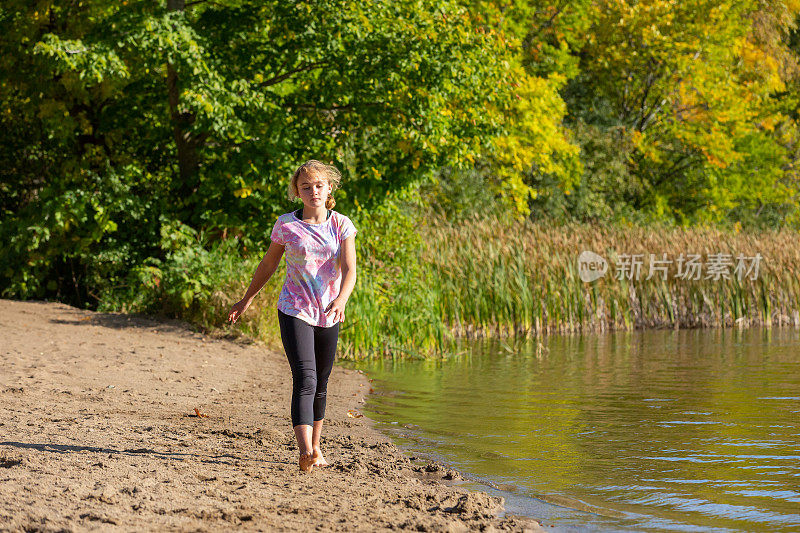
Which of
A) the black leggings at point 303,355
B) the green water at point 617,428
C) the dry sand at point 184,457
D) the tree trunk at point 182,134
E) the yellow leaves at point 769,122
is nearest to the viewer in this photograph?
the dry sand at point 184,457

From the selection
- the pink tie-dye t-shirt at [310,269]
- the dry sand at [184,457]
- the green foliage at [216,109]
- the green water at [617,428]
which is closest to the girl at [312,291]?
the pink tie-dye t-shirt at [310,269]

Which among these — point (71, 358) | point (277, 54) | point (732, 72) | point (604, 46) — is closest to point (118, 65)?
point (277, 54)

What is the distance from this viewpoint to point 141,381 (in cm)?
908

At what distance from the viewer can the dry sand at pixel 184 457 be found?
4.67 meters

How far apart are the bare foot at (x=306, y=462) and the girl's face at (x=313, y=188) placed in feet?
4.81

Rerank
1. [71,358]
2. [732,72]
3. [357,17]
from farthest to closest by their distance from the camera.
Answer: [732,72], [357,17], [71,358]

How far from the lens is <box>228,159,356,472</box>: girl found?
5695 mm

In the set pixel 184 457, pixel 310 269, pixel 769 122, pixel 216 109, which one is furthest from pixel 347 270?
pixel 769 122

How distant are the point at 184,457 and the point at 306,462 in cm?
83

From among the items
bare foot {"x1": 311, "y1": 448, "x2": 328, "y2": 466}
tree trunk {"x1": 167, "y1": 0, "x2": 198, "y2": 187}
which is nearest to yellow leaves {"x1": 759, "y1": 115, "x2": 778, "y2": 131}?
tree trunk {"x1": 167, "y1": 0, "x2": 198, "y2": 187}

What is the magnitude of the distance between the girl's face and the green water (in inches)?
77.5

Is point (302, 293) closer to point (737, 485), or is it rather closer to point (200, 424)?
point (200, 424)

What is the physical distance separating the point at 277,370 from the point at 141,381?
6.87 feet

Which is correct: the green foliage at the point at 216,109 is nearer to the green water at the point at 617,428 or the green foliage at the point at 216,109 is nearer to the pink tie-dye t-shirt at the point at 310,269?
the green water at the point at 617,428
